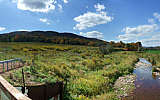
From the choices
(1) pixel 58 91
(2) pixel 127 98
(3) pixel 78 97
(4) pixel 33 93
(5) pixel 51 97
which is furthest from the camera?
(2) pixel 127 98

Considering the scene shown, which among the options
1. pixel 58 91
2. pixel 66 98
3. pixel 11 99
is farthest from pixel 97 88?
pixel 11 99

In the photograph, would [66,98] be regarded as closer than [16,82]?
No

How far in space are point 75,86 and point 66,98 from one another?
5.94 feet

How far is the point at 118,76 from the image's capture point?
13.7 meters

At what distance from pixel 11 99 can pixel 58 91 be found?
16.9 ft

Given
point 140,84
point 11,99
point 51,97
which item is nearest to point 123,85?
point 140,84

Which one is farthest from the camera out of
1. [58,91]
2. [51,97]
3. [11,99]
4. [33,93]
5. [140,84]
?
[140,84]

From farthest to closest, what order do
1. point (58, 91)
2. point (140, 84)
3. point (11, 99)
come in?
1. point (140, 84)
2. point (58, 91)
3. point (11, 99)

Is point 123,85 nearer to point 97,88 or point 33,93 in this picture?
point 97,88

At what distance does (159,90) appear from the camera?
34.1 feet

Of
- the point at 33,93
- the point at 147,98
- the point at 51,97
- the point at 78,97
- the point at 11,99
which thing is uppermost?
the point at 11,99

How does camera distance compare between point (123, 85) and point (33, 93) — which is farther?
point (123, 85)

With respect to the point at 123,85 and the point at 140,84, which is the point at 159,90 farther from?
the point at 123,85

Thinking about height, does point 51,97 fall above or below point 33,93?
below
